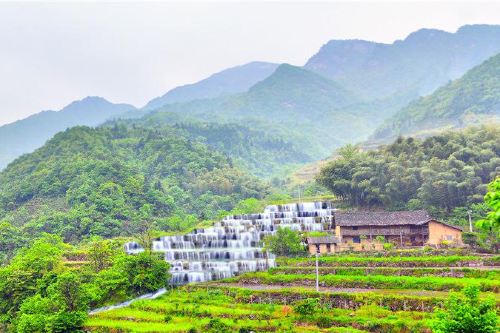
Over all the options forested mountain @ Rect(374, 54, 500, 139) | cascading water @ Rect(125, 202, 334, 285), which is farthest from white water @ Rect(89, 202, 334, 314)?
forested mountain @ Rect(374, 54, 500, 139)

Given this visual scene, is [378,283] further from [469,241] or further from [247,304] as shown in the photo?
[469,241]

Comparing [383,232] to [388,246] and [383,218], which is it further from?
[388,246]

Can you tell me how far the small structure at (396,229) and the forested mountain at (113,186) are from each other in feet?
81.2

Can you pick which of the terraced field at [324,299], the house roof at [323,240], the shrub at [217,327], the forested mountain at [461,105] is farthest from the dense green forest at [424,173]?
the forested mountain at [461,105]

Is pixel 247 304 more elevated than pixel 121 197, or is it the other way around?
pixel 121 197

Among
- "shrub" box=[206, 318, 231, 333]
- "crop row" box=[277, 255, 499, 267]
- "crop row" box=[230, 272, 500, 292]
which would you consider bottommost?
"shrub" box=[206, 318, 231, 333]

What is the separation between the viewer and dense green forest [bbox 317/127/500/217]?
4909 centimetres

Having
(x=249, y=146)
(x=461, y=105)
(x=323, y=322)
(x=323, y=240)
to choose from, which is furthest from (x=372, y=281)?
(x=249, y=146)

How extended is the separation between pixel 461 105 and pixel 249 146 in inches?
2318

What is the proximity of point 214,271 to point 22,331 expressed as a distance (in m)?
15.6

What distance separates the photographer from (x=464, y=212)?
47656mm

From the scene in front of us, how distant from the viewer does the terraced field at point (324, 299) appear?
2788 cm

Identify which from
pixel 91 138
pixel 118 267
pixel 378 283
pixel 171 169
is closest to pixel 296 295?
pixel 378 283

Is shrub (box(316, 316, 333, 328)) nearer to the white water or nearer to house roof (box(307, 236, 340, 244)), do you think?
the white water
